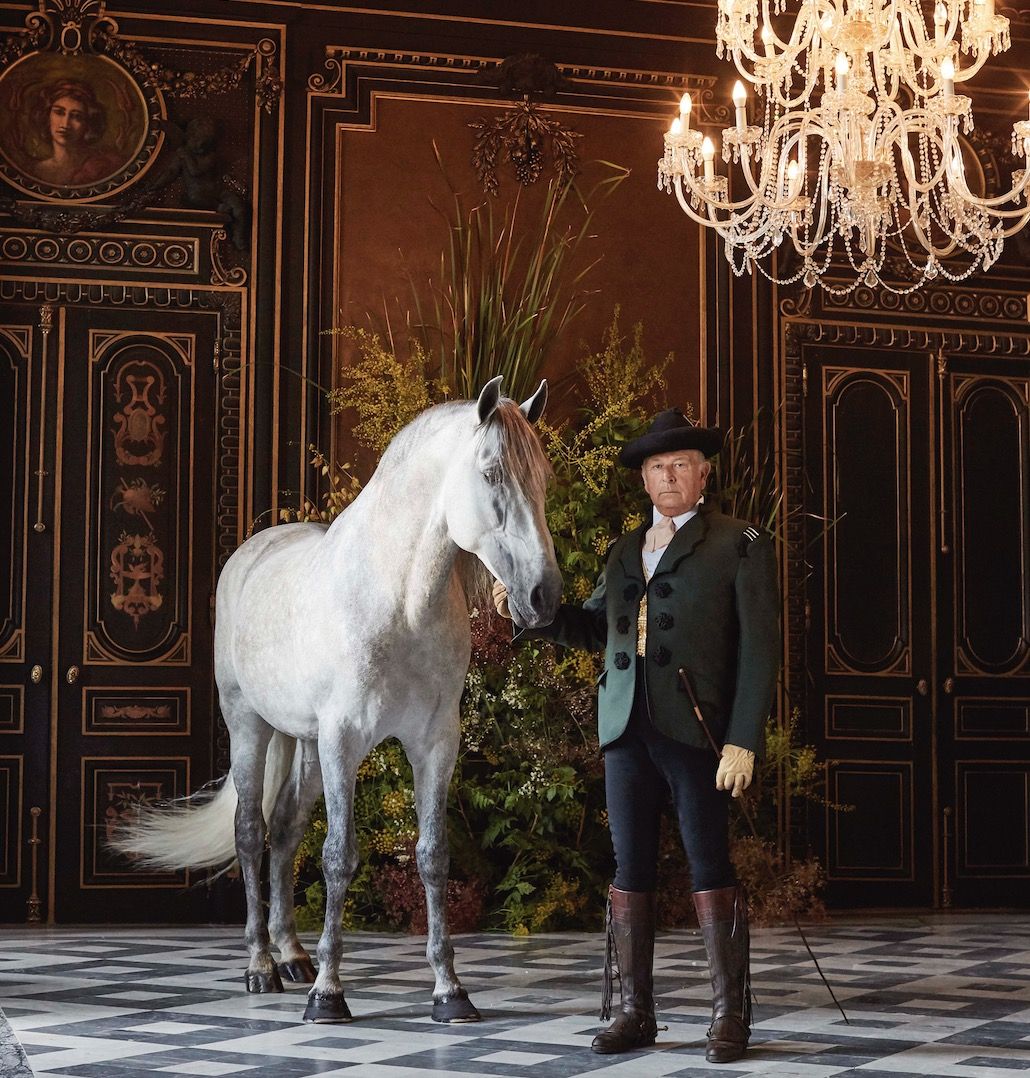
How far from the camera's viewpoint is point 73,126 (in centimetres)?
672

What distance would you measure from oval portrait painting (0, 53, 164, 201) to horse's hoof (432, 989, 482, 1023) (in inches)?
165

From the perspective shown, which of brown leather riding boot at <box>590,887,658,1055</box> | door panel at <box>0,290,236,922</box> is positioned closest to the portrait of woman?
door panel at <box>0,290,236,922</box>

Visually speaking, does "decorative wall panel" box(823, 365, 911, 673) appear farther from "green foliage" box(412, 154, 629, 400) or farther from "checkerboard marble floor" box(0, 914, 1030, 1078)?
"checkerboard marble floor" box(0, 914, 1030, 1078)

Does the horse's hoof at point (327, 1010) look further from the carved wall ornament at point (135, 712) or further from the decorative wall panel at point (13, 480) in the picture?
the decorative wall panel at point (13, 480)

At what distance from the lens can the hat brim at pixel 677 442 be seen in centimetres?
362

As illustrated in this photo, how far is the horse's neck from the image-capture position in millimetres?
3932

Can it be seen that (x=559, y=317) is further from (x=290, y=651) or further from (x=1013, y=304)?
(x=290, y=651)

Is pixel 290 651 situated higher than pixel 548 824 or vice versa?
pixel 290 651

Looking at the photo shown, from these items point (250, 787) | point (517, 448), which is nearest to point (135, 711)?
point (250, 787)

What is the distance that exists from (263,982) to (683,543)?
6.15 ft

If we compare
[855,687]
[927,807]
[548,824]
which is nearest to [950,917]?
[927,807]

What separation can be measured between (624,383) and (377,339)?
1.10m

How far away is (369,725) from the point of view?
4000 mm

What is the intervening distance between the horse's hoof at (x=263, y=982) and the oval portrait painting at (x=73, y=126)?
369cm
